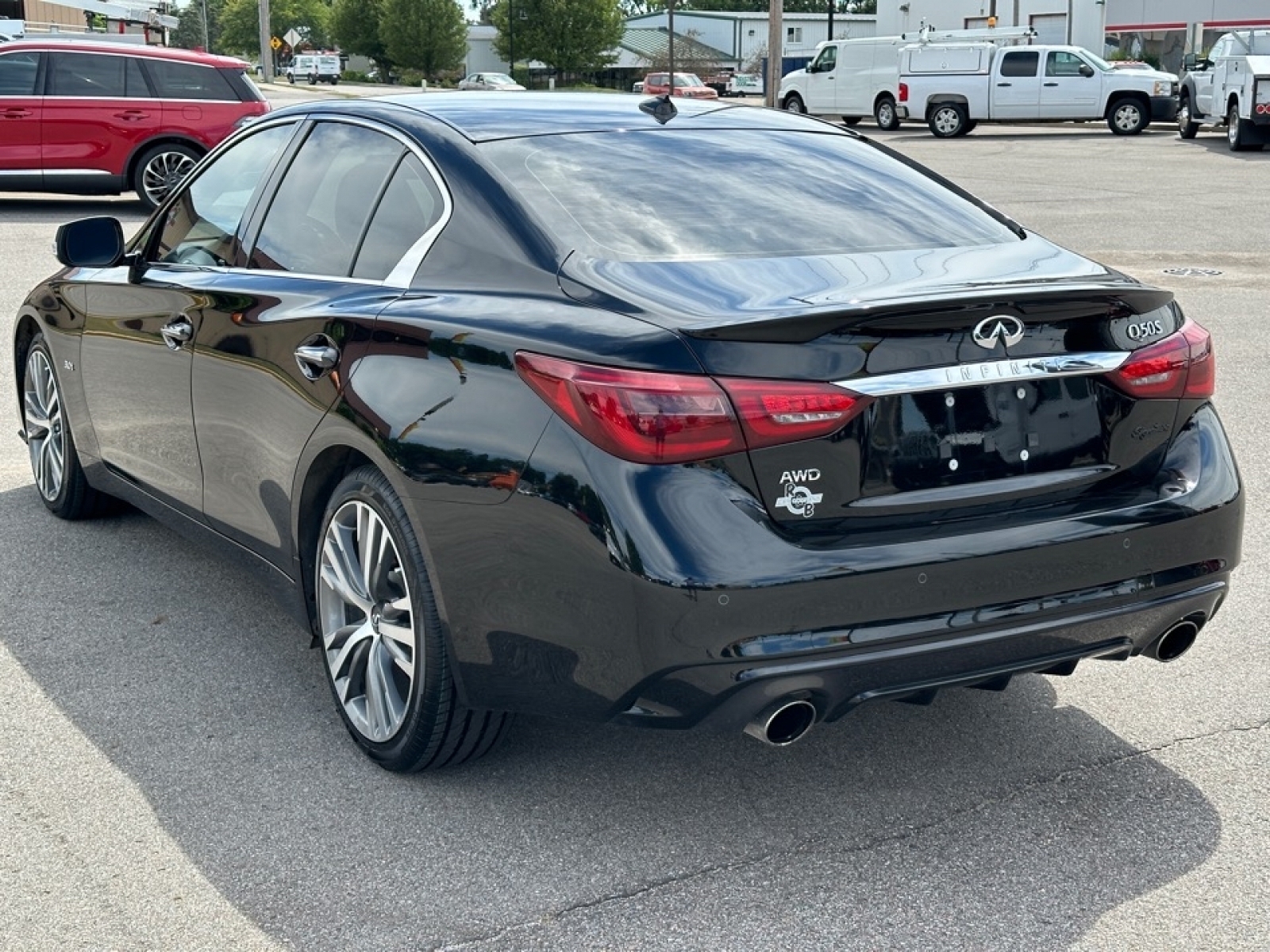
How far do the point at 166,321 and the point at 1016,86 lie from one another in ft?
109

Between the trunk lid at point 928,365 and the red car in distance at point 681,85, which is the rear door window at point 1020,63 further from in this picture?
the trunk lid at point 928,365

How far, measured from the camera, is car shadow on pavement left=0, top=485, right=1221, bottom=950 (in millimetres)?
3248

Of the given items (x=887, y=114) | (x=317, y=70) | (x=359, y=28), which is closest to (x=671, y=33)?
(x=317, y=70)

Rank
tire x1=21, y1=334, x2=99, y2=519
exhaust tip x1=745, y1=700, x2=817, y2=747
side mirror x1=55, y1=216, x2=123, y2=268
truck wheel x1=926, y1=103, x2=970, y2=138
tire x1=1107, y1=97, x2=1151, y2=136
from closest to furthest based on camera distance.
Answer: exhaust tip x1=745, y1=700, x2=817, y2=747
side mirror x1=55, y1=216, x2=123, y2=268
tire x1=21, y1=334, x2=99, y2=519
tire x1=1107, y1=97, x2=1151, y2=136
truck wheel x1=926, y1=103, x2=970, y2=138

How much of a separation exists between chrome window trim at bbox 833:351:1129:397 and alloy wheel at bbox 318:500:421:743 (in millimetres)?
1203

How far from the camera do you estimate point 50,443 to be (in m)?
6.19

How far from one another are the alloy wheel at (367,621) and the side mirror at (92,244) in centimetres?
172

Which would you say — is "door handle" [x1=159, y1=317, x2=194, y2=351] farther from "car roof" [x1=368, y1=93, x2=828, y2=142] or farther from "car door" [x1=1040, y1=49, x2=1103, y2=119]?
"car door" [x1=1040, y1=49, x2=1103, y2=119]

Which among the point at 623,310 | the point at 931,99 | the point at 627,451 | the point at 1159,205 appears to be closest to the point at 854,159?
the point at 623,310

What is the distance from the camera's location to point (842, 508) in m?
Answer: 3.26

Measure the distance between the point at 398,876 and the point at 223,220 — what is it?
233 centimetres

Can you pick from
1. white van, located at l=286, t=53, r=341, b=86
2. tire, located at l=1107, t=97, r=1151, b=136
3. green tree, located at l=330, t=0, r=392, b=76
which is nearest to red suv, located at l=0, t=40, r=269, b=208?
tire, located at l=1107, t=97, r=1151, b=136

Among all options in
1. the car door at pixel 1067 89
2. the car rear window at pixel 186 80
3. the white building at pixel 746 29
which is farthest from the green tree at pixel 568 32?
the car rear window at pixel 186 80

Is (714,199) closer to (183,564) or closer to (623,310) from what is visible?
(623,310)
